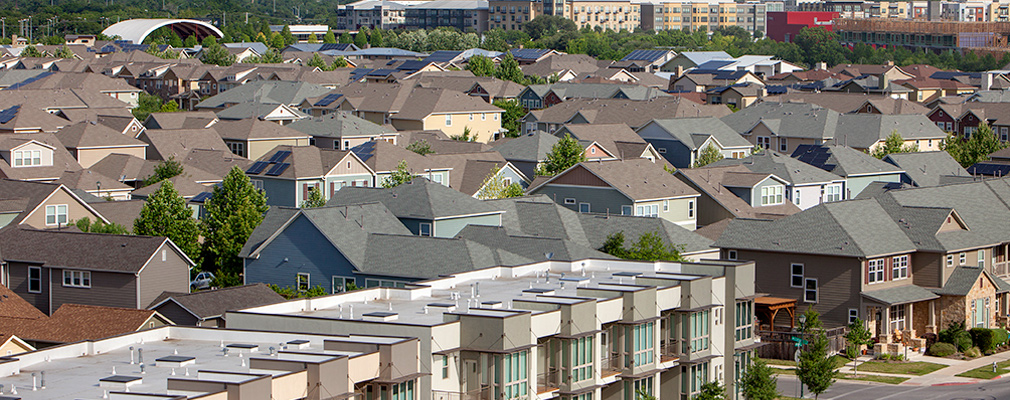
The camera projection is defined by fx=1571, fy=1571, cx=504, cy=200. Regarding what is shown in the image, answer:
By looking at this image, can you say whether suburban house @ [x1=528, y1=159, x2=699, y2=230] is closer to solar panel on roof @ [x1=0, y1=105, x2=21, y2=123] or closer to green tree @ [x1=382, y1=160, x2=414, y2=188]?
green tree @ [x1=382, y1=160, x2=414, y2=188]

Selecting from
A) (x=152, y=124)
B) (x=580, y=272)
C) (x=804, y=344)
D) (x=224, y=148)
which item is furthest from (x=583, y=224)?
(x=152, y=124)

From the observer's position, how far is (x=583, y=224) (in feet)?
221

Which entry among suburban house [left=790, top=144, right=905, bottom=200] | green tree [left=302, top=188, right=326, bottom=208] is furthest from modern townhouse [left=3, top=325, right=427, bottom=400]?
suburban house [left=790, top=144, right=905, bottom=200]

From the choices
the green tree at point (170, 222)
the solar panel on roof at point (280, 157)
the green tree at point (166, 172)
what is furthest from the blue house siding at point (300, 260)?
the green tree at point (166, 172)

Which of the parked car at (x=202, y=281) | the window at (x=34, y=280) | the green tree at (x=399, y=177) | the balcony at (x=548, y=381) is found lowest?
the balcony at (x=548, y=381)

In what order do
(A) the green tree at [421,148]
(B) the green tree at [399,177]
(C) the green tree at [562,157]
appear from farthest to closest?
(A) the green tree at [421,148]
(C) the green tree at [562,157]
(B) the green tree at [399,177]

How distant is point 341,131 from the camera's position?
108125 millimetres

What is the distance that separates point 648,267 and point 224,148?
195 feet

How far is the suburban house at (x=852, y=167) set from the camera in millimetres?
90625

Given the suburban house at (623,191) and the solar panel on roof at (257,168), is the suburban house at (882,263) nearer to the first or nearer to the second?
the suburban house at (623,191)

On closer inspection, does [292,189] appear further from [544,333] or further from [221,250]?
[544,333]

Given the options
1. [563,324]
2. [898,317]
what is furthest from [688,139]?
[563,324]

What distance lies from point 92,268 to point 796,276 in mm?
26631

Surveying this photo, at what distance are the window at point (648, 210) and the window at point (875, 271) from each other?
59.8 ft
